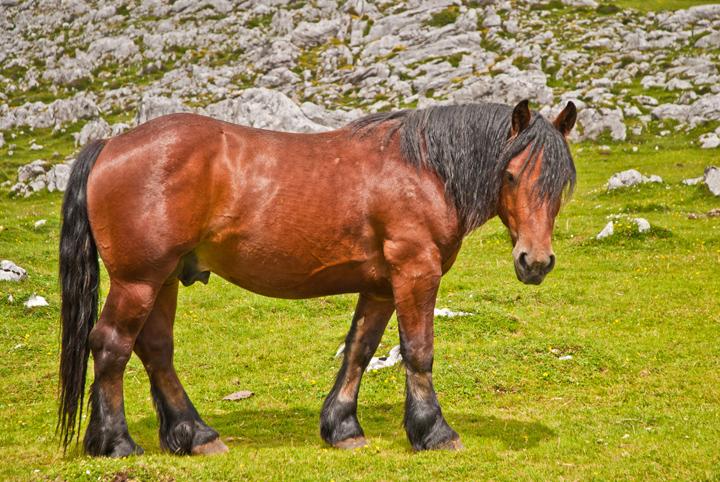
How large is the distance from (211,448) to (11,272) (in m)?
10.2

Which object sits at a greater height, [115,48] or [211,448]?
[211,448]

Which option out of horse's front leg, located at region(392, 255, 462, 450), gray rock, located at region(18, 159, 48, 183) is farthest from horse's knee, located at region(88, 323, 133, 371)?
gray rock, located at region(18, 159, 48, 183)

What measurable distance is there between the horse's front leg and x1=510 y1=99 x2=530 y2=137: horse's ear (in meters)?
1.55

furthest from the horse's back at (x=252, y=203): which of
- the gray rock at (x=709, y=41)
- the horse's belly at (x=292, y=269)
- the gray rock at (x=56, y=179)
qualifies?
the gray rock at (x=709, y=41)

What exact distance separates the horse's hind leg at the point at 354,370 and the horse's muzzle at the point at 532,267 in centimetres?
169

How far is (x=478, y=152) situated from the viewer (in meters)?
7.79

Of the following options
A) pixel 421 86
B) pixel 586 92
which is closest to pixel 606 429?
pixel 586 92

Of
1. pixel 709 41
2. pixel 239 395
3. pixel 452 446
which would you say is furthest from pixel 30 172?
pixel 709 41

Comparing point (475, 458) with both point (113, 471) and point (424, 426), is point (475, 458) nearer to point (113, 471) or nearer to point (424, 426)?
point (424, 426)

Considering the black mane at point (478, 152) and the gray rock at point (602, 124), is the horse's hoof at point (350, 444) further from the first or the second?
the gray rock at point (602, 124)

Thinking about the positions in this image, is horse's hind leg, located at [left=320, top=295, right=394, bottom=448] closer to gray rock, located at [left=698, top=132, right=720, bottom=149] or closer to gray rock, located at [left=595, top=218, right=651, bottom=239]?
gray rock, located at [left=595, top=218, right=651, bottom=239]

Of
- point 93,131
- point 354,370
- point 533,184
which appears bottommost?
point 93,131

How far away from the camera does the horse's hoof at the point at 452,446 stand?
7855 mm

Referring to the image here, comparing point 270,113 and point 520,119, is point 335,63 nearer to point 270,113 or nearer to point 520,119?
point 270,113
